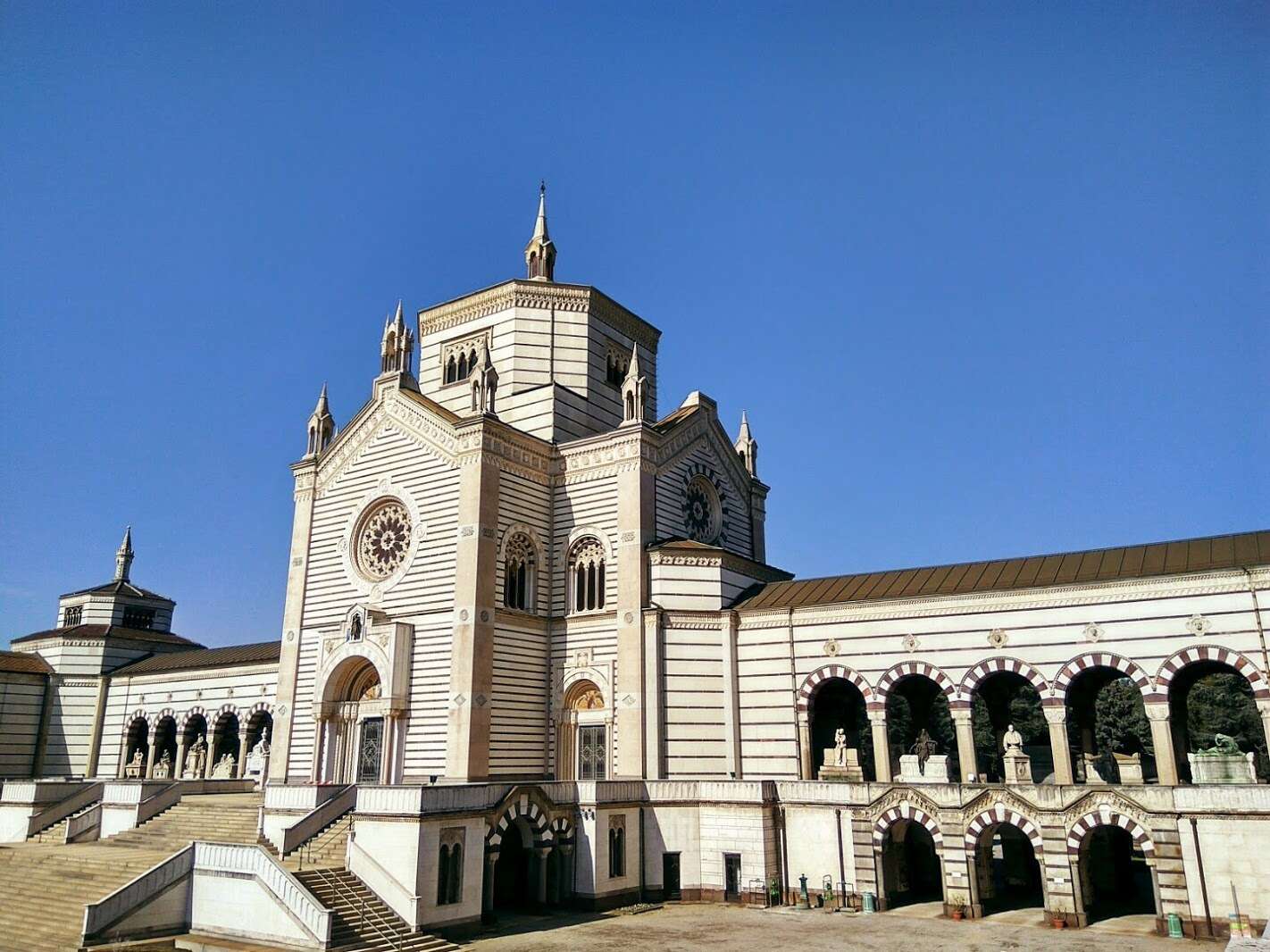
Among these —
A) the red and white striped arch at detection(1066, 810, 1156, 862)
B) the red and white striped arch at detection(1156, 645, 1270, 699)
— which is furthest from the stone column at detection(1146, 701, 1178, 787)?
the red and white striped arch at detection(1066, 810, 1156, 862)

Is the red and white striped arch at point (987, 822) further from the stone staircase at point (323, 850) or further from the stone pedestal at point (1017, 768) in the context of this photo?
the stone staircase at point (323, 850)

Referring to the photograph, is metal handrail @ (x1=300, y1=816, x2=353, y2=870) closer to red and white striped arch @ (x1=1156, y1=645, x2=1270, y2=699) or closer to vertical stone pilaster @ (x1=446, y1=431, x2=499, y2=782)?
vertical stone pilaster @ (x1=446, y1=431, x2=499, y2=782)

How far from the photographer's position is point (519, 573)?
3541 centimetres

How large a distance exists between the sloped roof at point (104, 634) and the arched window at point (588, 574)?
29114mm

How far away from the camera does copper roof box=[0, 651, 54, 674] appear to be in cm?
4800

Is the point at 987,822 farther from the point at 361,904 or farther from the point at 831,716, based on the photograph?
the point at 361,904

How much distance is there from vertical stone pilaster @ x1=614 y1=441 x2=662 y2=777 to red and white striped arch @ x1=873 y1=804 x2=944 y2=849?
23.4 feet

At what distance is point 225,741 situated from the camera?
58.2 m

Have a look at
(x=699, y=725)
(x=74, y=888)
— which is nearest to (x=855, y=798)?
(x=699, y=725)

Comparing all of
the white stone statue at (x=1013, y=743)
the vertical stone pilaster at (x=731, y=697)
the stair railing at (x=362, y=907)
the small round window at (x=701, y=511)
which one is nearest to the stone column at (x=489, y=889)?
the stair railing at (x=362, y=907)

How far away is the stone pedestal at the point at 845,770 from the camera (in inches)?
1182

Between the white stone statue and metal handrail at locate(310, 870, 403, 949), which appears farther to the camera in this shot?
the white stone statue

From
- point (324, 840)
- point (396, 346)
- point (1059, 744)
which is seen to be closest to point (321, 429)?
point (396, 346)

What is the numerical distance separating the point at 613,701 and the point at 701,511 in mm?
9507
